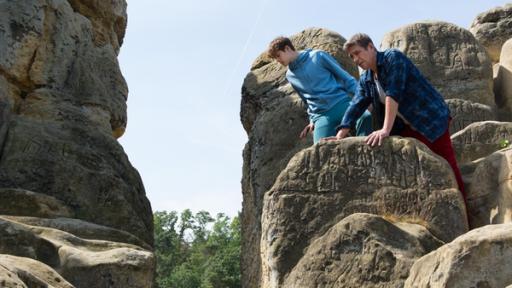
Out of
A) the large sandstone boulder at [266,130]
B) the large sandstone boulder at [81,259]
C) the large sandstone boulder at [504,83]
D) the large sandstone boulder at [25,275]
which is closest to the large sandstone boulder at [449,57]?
the large sandstone boulder at [504,83]

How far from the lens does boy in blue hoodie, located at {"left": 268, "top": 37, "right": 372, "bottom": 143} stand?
23.0 ft

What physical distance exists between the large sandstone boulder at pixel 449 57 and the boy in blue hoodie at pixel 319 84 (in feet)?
11.9

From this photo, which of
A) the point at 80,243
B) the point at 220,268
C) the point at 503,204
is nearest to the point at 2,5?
the point at 80,243

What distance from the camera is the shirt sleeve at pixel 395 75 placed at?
238 inches

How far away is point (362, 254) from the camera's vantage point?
5.42m

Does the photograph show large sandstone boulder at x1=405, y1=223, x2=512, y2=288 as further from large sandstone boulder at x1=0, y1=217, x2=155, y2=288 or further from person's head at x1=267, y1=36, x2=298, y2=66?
person's head at x1=267, y1=36, x2=298, y2=66

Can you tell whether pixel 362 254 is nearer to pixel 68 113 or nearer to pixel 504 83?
pixel 504 83

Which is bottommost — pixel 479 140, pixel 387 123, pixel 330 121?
pixel 387 123

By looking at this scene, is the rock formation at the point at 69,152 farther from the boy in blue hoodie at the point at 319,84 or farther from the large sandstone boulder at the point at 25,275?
the boy in blue hoodie at the point at 319,84

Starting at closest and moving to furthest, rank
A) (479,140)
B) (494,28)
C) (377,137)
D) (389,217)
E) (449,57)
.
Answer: (389,217) < (377,137) < (479,140) < (449,57) < (494,28)

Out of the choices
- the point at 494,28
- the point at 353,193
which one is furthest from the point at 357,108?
the point at 494,28

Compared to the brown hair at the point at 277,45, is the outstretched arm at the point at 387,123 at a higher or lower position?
lower

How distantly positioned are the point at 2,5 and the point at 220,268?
25.7 metres

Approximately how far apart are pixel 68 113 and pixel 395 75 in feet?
21.6
